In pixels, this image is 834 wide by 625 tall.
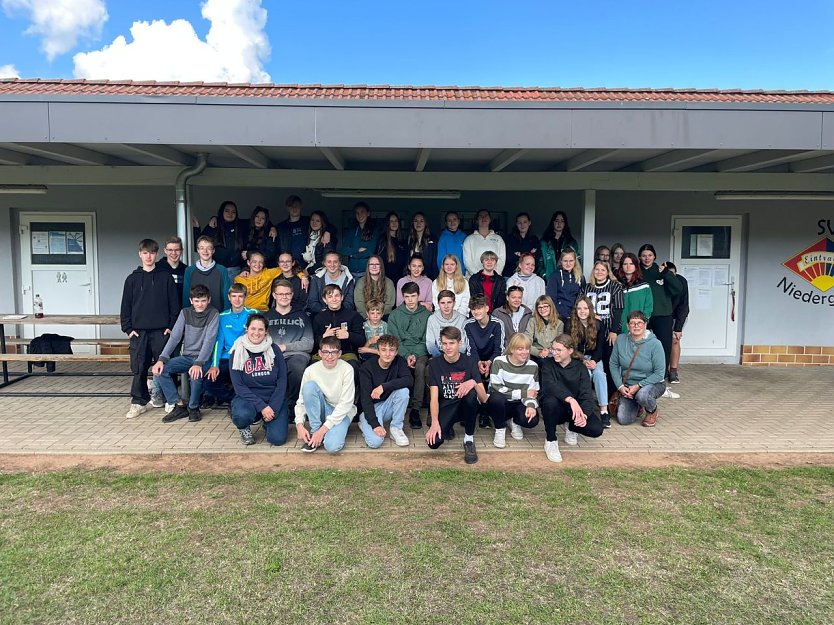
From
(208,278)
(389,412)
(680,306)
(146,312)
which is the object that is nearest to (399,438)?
(389,412)

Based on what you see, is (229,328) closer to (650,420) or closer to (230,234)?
(230,234)

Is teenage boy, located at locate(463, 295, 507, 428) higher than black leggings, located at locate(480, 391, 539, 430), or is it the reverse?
teenage boy, located at locate(463, 295, 507, 428)

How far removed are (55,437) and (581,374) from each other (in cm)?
430

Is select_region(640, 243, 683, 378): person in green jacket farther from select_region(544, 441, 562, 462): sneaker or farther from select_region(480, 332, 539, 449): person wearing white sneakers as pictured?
select_region(544, 441, 562, 462): sneaker

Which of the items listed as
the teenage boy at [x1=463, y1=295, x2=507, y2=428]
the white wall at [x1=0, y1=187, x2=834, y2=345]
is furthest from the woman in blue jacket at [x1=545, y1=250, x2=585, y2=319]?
the white wall at [x1=0, y1=187, x2=834, y2=345]

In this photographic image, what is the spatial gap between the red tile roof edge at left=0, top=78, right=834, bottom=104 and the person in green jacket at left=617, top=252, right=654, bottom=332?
231 cm

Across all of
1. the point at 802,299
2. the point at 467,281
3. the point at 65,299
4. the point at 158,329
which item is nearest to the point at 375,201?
the point at 467,281

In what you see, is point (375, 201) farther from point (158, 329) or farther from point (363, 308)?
point (158, 329)

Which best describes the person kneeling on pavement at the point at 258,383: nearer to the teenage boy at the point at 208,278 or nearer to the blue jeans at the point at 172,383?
the blue jeans at the point at 172,383

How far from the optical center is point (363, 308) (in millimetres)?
5535

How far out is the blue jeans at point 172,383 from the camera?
5.18 m

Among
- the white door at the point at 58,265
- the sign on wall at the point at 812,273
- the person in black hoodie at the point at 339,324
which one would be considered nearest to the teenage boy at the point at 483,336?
the person in black hoodie at the point at 339,324

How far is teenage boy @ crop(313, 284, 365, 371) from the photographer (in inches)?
203

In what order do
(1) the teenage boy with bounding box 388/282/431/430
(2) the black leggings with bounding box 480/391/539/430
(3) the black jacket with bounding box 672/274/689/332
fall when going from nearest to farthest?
(2) the black leggings with bounding box 480/391/539/430
(1) the teenage boy with bounding box 388/282/431/430
(3) the black jacket with bounding box 672/274/689/332
